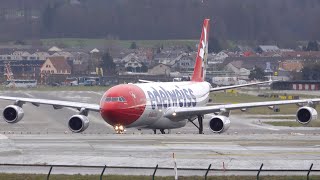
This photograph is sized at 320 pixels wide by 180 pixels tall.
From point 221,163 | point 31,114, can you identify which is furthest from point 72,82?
point 221,163

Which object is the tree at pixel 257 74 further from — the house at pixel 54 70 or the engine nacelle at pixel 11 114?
the engine nacelle at pixel 11 114

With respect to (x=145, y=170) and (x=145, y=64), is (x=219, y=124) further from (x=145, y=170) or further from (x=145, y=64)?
(x=145, y=64)

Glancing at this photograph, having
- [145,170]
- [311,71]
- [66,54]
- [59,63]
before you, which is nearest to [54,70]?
[59,63]

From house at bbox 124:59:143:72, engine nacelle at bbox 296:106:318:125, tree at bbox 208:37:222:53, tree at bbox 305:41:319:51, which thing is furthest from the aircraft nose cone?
house at bbox 124:59:143:72

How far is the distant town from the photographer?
119 metres

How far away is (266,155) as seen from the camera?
114 ft

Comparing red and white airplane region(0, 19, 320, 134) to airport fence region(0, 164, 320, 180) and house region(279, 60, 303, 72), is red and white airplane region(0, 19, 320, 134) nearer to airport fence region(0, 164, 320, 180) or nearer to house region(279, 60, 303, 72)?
airport fence region(0, 164, 320, 180)

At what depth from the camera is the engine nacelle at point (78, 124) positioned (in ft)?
161

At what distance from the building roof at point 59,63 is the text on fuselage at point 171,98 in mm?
79097

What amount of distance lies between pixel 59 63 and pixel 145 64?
13.3m

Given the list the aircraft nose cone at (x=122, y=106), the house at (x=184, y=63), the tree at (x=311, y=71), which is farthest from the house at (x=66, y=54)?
the aircraft nose cone at (x=122, y=106)

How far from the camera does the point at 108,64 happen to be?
402 ft

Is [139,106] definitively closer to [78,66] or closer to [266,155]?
[266,155]

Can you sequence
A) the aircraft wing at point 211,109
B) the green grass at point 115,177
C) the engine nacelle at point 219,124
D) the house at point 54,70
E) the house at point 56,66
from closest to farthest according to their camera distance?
the green grass at point 115,177 → the engine nacelle at point 219,124 → the aircraft wing at point 211,109 → the house at point 56,66 → the house at point 54,70
